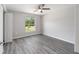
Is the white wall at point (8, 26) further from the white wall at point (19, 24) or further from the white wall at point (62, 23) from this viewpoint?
the white wall at point (62, 23)

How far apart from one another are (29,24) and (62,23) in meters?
3.12

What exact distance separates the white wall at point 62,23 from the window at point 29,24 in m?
1.41

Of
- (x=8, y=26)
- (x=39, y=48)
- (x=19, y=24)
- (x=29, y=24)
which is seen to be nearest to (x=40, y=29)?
(x=29, y=24)

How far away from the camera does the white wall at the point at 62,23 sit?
5139 mm

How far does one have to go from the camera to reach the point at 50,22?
7523 mm

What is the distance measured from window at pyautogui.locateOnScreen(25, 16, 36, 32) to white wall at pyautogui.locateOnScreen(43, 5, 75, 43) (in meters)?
1.41

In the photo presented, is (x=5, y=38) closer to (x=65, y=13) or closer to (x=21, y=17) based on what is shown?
(x=21, y=17)

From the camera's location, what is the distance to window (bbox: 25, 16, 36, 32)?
762 cm

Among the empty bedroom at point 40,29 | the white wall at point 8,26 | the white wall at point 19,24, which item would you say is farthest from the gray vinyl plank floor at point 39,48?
the white wall at point 19,24

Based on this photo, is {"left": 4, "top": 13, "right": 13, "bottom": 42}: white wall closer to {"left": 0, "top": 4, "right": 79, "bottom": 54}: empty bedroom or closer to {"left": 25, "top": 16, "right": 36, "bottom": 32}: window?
{"left": 0, "top": 4, "right": 79, "bottom": 54}: empty bedroom

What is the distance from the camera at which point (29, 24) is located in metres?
7.82

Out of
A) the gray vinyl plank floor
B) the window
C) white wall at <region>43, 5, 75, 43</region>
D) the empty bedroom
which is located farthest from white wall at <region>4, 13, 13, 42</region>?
white wall at <region>43, 5, 75, 43</region>
